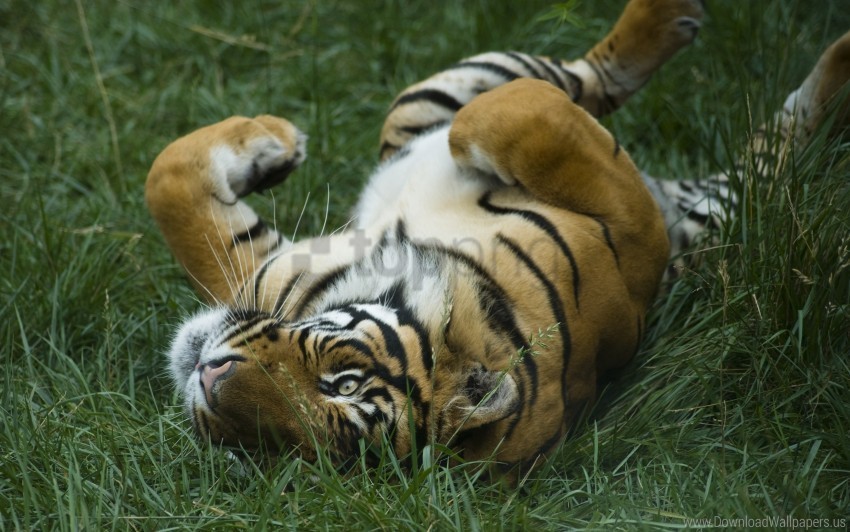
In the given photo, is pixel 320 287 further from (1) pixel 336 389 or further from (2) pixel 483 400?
(2) pixel 483 400

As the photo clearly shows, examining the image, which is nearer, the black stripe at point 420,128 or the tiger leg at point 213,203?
the tiger leg at point 213,203

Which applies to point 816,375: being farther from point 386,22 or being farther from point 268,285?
point 386,22

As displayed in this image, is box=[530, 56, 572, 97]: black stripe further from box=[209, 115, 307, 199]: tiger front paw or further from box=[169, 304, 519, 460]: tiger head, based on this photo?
box=[169, 304, 519, 460]: tiger head

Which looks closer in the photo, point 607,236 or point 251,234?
point 607,236

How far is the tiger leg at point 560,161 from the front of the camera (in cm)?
287

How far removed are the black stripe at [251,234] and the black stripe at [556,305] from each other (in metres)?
0.94

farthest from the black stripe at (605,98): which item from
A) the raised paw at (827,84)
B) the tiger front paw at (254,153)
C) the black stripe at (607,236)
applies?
the tiger front paw at (254,153)

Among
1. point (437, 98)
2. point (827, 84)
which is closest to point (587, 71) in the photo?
point (437, 98)

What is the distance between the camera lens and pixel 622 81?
372 cm

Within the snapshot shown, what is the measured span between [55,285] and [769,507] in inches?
93.6

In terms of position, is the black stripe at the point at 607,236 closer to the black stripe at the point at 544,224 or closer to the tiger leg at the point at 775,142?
the black stripe at the point at 544,224

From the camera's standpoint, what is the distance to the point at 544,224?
2.86 metres

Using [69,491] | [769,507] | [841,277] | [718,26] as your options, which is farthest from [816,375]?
[718,26]

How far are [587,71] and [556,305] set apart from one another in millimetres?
1356
